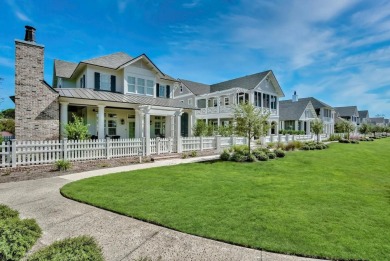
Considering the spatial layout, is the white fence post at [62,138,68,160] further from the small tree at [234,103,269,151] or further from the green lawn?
the small tree at [234,103,269,151]

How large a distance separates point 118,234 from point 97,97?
12790 millimetres

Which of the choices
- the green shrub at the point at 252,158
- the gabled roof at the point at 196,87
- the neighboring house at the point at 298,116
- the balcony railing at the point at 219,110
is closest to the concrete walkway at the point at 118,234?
the green shrub at the point at 252,158

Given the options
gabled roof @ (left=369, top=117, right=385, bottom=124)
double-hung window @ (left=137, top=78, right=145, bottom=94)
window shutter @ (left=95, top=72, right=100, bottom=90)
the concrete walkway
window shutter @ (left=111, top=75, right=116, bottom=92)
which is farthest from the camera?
gabled roof @ (left=369, top=117, right=385, bottom=124)

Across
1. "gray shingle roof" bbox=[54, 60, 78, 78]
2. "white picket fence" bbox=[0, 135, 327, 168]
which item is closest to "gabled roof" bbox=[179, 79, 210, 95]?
"gray shingle roof" bbox=[54, 60, 78, 78]

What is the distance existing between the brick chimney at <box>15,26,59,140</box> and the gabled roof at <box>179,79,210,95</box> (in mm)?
22133

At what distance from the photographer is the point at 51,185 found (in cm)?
725

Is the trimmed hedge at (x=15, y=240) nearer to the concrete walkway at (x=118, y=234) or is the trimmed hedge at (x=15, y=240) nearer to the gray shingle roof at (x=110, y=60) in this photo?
the concrete walkway at (x=118, y=234)

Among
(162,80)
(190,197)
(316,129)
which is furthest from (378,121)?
(190,197)

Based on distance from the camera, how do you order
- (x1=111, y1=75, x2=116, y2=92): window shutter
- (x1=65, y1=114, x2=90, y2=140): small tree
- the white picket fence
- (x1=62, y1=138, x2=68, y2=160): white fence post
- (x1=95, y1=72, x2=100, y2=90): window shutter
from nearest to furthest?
the white picket fence < (x1=62, y1=138, x2=68, y2=160): white fence post < (x1=65, y1=114, x2=90, y2=140): small tree < (x1=95, y1=72, x2=100, y2=90): window shutter < (x1=111, y1=75, x2=116, y2=92): window shutter

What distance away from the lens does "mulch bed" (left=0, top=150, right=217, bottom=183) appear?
27.8ft

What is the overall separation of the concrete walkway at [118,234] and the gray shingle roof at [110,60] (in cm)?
1346

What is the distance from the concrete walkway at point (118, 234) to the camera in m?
3.19

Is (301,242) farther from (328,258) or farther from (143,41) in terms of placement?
(143,41)

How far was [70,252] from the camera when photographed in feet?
8.05
